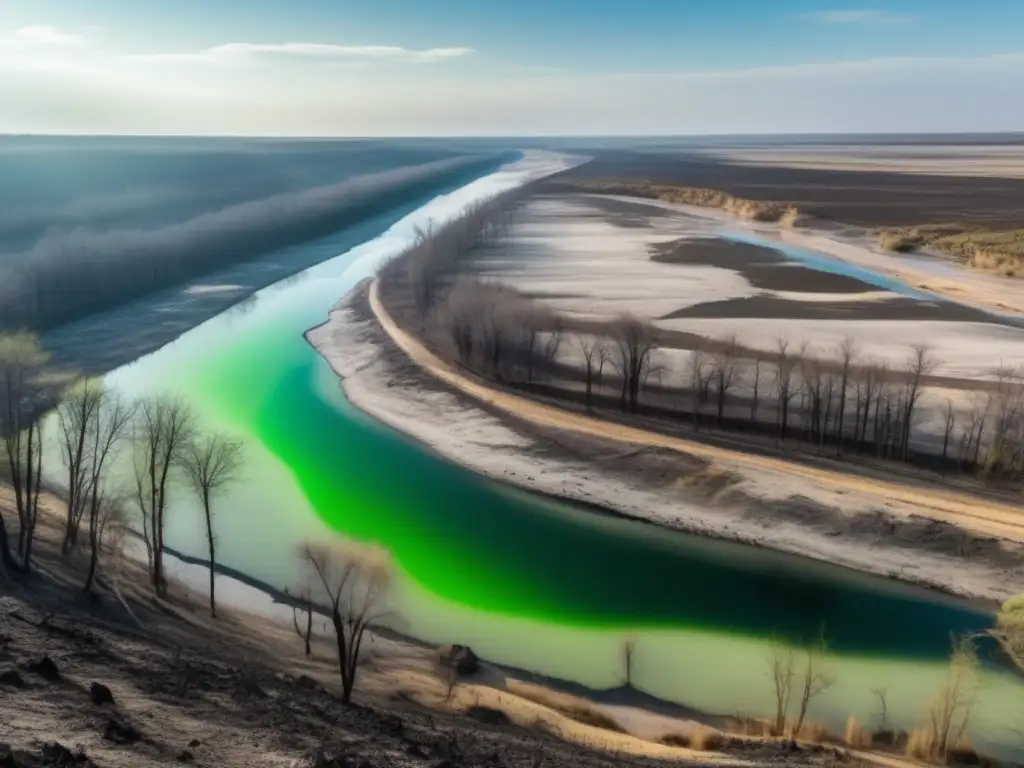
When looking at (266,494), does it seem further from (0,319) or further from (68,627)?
(0,319)

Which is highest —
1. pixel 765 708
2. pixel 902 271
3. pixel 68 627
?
pixel 902 271

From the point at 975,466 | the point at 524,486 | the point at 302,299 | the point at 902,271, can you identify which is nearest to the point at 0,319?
the point at 302,299

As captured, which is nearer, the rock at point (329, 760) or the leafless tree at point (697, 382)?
the rock at point (329, 760)

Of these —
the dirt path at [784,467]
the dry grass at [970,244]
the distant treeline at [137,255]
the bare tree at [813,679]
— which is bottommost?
the bare tree at [813,679]

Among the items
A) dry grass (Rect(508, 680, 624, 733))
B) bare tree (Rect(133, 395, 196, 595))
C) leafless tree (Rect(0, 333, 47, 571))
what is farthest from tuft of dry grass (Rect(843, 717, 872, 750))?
leafless tree (Rect(0, 333, 47, 571))

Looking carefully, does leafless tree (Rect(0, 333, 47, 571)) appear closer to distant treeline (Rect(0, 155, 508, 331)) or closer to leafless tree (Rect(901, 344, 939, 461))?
distant treeline (Rect(0, 155, 508, 331))

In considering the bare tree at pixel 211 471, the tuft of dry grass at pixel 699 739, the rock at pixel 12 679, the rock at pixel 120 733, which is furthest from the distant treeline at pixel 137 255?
the tuft of dry grass at pixel 699 739

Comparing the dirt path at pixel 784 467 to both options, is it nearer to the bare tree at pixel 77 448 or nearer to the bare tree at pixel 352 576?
the bare tree at pixel 352 576
